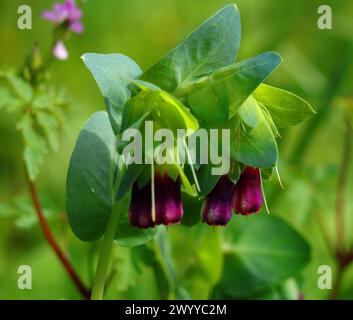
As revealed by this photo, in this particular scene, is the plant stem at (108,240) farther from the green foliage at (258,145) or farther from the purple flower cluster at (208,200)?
the green foliage at (258,145)

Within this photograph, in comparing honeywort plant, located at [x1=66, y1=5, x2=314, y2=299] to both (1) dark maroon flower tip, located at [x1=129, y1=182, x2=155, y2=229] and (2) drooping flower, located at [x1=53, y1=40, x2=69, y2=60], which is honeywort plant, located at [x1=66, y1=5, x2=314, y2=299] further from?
(2) drooping flower, located at [x1=53, y1=40, x2=69, y2=60]

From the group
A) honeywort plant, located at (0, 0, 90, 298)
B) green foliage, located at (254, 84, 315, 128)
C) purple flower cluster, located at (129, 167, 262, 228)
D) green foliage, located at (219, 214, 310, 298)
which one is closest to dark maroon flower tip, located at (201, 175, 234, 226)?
purple flower cluster, located at (129, 167, 262, 228)

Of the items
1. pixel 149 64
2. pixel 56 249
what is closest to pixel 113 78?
pixel 56 249
